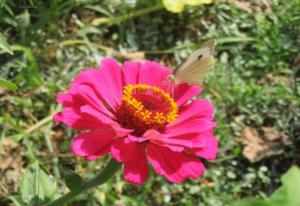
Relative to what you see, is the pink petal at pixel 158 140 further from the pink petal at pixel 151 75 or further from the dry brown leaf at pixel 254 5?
the dry brown leaf at pixel 254 5

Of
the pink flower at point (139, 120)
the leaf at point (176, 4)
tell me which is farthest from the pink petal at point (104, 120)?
the leaf at point (176, 4)

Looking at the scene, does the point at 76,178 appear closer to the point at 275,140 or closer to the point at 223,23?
the point at 275,140

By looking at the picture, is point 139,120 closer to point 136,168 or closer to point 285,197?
point 136,168

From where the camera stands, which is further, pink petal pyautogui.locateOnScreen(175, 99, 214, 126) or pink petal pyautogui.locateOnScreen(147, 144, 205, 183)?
pink petal pyautogui.locateOnScreen(175, 99, 214, 126)

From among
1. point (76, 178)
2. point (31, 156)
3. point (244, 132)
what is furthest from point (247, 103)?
point (76, 178)

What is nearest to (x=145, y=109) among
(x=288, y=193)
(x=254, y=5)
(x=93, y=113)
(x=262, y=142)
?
(x=93, y=113)

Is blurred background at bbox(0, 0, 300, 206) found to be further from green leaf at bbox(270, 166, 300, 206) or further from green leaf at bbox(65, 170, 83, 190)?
green leaf at bbox(270, 166, 300, 206)

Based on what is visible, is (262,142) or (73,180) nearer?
(73,180)

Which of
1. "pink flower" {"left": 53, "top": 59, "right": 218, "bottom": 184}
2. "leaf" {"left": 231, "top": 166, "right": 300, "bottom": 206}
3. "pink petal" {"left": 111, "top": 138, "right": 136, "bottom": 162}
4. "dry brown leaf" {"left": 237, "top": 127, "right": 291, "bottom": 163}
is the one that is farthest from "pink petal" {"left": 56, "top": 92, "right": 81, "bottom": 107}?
"dry brown leaf" {"left": 237, "top": 127, "right": 291, "bottom": 163}
